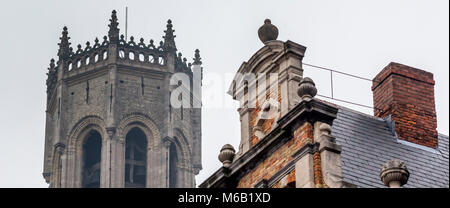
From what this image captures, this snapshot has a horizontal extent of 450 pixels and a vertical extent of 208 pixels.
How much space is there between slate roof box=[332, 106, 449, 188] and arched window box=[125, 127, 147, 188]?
57810 millimetres

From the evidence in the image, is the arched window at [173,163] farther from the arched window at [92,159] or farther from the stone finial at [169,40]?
the stone finial at [169,40]

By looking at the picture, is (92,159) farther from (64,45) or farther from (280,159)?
(280,159)

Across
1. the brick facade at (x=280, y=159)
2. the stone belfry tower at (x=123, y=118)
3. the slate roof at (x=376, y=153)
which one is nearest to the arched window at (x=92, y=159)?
the stone belfry tower at (x=123, y=118)

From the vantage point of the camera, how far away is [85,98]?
277 ft

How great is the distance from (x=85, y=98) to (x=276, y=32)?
58970mm

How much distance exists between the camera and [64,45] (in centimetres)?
8769

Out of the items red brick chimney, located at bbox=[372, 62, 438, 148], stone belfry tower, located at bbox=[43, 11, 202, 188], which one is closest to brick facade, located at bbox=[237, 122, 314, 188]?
red brick chimney, located at bbox=[372, 62, 438, 148]

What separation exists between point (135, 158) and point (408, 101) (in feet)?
194

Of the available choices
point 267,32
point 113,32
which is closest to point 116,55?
point 113,32

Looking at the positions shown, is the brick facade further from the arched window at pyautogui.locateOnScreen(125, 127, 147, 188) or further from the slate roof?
the arched window at pyautogui.locateOnScreen(125, 127, 147, 188)

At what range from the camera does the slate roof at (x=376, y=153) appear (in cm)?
2244

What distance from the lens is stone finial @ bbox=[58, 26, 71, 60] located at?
8669 cm
